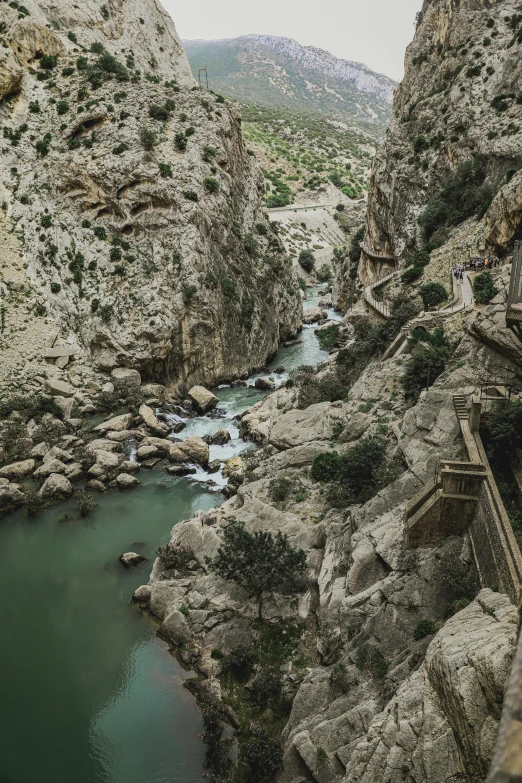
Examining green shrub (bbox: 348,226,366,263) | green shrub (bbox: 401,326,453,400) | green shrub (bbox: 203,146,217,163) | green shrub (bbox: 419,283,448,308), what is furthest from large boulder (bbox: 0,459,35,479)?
green shrub (bbox: 348,226,366,263)

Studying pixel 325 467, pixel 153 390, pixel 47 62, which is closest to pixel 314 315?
pixel 153 390

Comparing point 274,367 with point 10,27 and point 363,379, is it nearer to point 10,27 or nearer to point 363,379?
point 363,379

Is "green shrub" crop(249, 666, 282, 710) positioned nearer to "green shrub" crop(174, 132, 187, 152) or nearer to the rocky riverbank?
the rocky riverbank

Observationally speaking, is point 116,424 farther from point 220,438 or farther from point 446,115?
point 446,115

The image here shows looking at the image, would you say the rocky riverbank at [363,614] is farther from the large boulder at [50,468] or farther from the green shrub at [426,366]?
the large boulder at [50,468]

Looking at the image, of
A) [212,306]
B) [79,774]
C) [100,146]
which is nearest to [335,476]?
[79,774]

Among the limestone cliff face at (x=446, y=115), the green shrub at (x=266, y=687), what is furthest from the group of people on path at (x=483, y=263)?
the green shrub at (x=266, y=687)
